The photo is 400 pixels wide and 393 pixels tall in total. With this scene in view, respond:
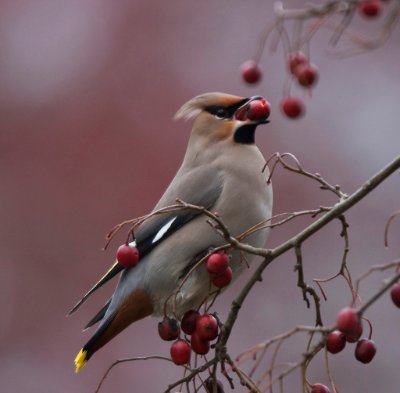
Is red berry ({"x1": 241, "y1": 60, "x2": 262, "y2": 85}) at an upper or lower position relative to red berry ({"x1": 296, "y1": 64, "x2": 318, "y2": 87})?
lower

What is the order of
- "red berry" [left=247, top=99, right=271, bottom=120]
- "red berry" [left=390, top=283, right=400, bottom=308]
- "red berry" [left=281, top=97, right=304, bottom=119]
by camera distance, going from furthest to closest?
"red berry" [left=247, top=99, right=271, bottom=120] → "red berry" [left=281, top=97, right=304, bottom=119] → "red berry" [left=390, top=283, right=400, bottom=308]

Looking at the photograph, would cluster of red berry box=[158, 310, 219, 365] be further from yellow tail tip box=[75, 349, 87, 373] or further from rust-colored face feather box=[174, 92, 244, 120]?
rust-colored face feather box=[174, 92, 244, 120]

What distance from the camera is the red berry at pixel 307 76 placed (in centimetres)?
248

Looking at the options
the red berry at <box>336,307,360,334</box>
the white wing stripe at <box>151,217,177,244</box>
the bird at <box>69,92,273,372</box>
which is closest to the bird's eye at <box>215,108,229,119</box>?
the bird at <box>69,92,273,372</box>

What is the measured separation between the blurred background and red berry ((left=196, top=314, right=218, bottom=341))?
2.24 meters

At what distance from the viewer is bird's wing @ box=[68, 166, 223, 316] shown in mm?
3811

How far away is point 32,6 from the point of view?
6539mm

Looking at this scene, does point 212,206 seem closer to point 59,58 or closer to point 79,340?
point 79,340

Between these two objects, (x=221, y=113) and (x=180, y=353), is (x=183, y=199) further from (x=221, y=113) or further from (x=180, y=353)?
(x=180, y=353)

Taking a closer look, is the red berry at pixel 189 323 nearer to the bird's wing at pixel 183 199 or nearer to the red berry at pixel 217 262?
the red berry at pixel 217 262

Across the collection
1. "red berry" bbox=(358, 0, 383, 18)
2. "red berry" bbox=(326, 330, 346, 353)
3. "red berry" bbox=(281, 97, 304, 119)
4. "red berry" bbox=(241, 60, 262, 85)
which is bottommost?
"red berry" bbox=(326, 330, 346, 353)

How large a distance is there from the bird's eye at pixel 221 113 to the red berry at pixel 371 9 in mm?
1763

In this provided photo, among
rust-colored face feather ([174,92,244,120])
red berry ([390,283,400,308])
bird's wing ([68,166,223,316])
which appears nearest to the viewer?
red berry ([390,283,400,308])

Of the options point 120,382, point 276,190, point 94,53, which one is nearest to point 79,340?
point 120,382
